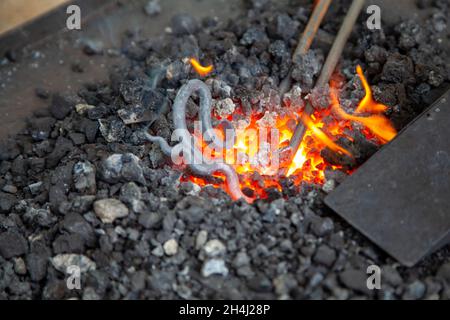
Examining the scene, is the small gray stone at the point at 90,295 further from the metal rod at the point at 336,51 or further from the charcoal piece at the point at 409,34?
the charcoal piece at the point at 409,34

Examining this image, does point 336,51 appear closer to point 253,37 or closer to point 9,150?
point 253,37

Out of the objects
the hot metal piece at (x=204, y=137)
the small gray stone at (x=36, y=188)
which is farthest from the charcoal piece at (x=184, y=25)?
the small gray stone at (x=36, y=188)

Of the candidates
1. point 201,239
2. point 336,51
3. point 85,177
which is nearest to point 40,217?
point 85,177

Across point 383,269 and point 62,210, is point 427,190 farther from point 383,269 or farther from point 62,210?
point 62,210

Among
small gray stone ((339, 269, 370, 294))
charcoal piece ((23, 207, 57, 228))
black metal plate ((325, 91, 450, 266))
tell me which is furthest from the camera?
charcoal piece ((23, 207, 57, 228))

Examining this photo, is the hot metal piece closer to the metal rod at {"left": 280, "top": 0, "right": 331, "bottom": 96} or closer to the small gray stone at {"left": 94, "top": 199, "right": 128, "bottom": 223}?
the small gray stone at {"left": 94, "top": 199, "right": 128, "bottom": 223}

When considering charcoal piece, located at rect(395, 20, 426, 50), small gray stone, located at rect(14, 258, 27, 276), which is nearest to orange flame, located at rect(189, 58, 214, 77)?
charcoal piece, located at rect(395, 20, 426, 50)

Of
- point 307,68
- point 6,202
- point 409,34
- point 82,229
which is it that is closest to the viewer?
point 82,229
